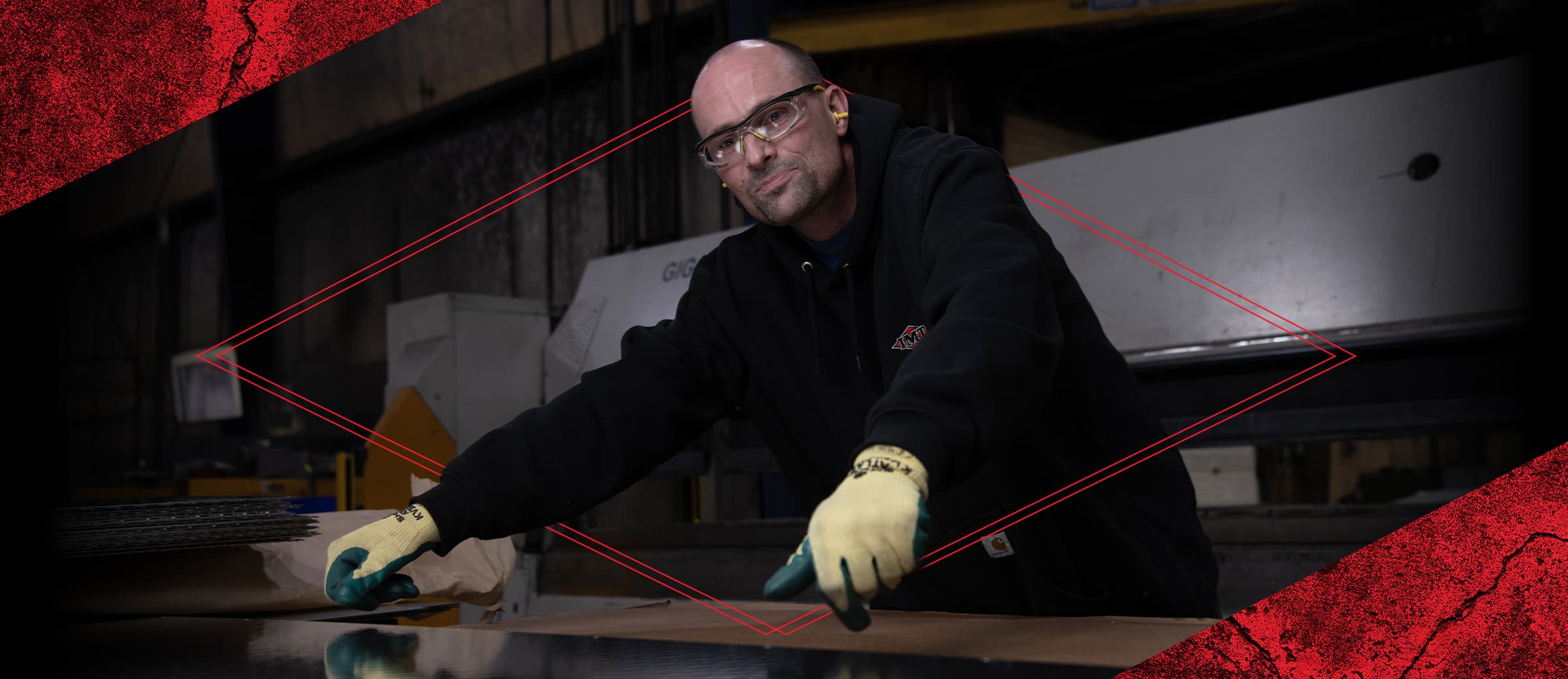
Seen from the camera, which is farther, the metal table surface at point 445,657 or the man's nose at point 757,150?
the man's nose at point 757,150

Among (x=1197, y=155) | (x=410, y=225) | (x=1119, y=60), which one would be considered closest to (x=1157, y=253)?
(x=1197, y=155)

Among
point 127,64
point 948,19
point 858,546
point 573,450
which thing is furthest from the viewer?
point 948,19

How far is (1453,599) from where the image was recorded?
42.1 inches

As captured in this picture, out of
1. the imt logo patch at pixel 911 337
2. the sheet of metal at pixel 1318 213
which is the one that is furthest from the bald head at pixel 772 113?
the sheet of metal at pixel 1318 213

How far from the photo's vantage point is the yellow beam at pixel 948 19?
7.00 ft

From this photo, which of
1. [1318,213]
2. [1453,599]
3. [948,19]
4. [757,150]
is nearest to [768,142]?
[757,150]

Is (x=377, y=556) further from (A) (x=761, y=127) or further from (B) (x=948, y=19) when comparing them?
(B) (x=948, y=19)

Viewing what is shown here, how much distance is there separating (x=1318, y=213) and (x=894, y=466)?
4.40ft

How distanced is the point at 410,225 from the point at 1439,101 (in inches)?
183

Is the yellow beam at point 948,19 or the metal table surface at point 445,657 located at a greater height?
the yellow beam at point 948,19

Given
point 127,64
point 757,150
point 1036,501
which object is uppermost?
point 127,64

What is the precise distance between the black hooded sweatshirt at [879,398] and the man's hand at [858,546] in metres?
0.23

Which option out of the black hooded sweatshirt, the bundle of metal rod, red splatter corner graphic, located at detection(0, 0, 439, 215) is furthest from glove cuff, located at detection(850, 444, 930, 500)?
red splatter corner graphic, located at detection(0, 0, 439, 215)

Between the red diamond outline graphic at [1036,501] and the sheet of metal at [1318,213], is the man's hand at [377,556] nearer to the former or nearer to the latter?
the red diamond outline graphic at [1036,501]
